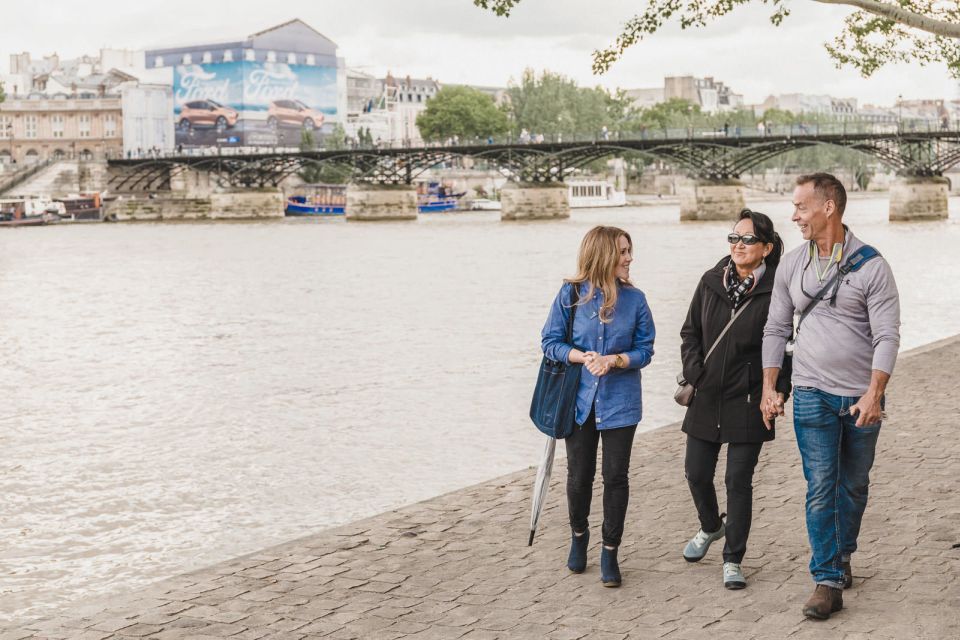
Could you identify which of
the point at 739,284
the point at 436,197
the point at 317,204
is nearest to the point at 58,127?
the point at 317,204

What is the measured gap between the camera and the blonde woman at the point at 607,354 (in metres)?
5.82

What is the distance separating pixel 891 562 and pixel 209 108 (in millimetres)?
103083

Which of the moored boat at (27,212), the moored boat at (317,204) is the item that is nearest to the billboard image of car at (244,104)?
the moored boat at (317,204)

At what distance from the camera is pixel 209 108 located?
105250mm

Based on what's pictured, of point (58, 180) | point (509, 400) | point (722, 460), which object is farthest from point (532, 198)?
point (722, 460)

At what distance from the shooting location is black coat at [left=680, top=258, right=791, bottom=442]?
18.7ft

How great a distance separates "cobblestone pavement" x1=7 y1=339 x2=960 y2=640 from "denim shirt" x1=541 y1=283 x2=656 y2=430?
741 millimetres

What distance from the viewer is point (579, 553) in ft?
20.2

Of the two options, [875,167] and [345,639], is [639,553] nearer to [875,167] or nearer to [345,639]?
[345,639]

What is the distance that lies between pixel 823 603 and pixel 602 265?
1.59 m

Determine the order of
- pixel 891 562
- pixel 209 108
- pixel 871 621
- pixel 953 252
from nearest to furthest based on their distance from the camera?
1. pixel 871 621
2. pixel 891 562
3. pixel 953 252
4. pixel 209 108

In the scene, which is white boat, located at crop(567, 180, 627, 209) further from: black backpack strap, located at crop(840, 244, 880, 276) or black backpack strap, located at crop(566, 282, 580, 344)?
black backpack strap, located at crop(840, 244, 880, 276)

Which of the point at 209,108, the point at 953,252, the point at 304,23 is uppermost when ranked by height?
the point at 304,23

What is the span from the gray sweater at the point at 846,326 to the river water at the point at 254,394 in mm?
4493
